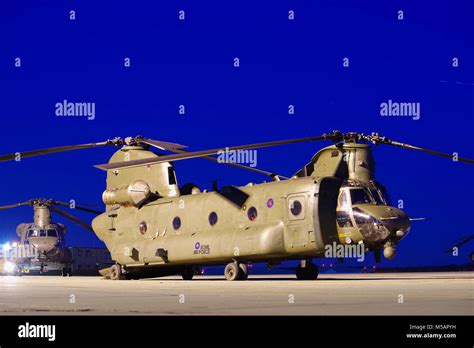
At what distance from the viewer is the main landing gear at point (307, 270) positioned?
28.8 metres

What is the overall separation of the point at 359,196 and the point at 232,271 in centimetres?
569

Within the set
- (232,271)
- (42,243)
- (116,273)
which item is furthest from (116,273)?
(42,243)

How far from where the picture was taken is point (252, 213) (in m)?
28.0

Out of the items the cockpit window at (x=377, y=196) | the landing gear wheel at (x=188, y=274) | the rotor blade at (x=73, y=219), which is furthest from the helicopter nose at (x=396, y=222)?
the rotor blade at (x=73, y=219)

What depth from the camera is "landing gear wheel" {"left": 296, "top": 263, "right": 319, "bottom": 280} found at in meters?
28.8

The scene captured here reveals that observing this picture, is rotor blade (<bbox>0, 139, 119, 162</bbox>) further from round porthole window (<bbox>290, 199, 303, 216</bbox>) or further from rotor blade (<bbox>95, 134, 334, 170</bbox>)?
round porthole window (<bbox>290, 199, 303, 216</bbox>)

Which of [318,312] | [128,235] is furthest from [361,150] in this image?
[318,312]

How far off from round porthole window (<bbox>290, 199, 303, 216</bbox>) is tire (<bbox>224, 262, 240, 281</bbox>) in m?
3.19

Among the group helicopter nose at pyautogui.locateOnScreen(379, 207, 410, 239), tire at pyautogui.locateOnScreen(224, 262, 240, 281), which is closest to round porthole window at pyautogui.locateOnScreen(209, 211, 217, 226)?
tire at pyautogui.locateOnScreen(224, 262, 240, 281)

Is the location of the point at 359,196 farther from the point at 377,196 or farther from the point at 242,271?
A: the point at 242,271

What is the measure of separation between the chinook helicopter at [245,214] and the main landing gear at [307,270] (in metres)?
0.04

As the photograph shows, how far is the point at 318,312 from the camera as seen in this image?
11375 mm
